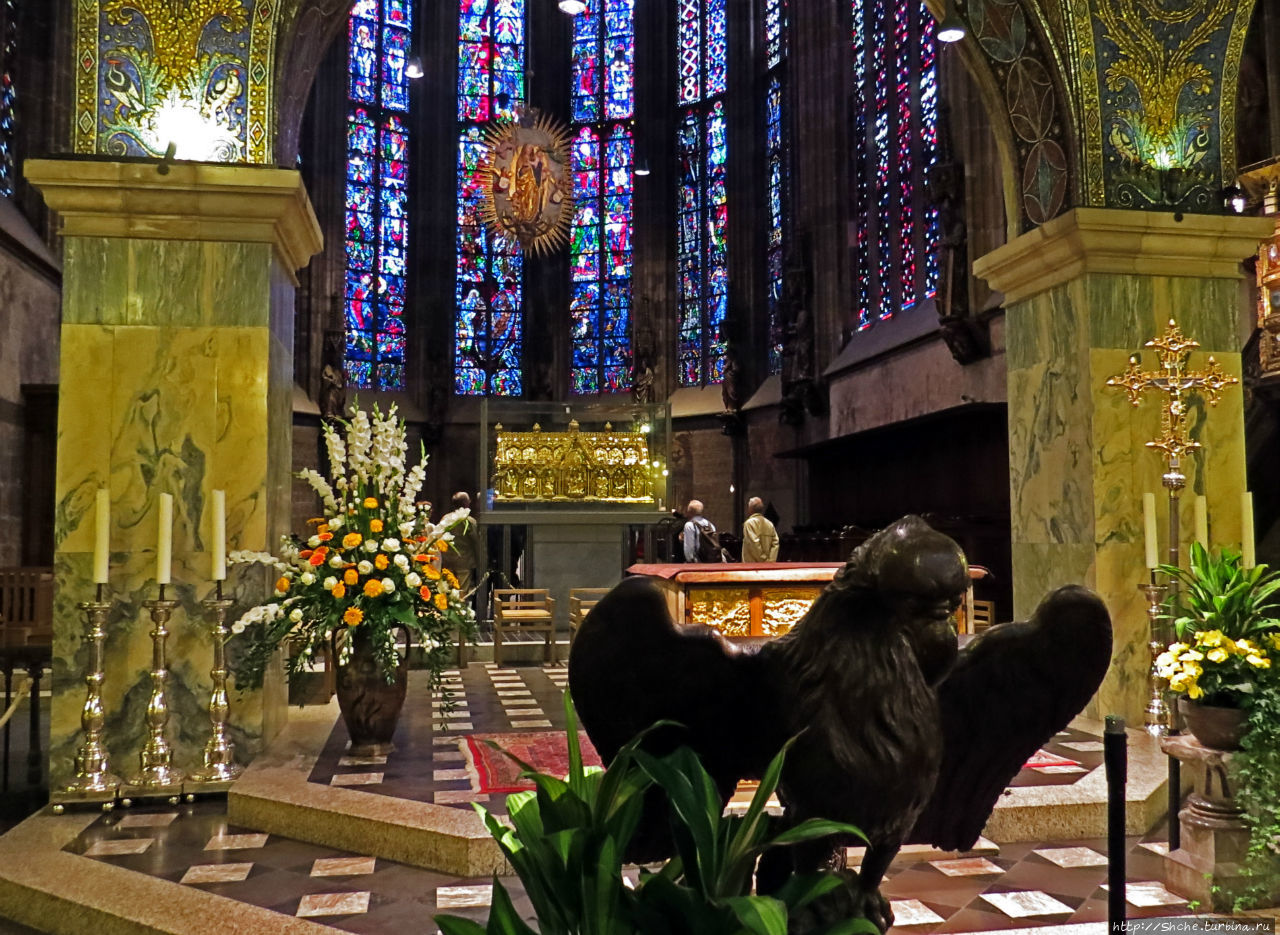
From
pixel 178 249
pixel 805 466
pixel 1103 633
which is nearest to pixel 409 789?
pixel 178 249

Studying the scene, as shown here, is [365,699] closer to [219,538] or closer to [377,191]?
[219,538]

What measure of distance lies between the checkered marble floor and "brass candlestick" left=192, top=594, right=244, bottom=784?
1.42 feet

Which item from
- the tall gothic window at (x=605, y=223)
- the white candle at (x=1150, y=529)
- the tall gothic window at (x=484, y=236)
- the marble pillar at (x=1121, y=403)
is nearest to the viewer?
the white candle at (x=1150, y=529)

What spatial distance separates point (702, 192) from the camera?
20.4 meters

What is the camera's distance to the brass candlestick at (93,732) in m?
4.41

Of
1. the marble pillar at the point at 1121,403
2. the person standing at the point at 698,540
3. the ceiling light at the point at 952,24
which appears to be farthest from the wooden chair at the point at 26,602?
the ceiling light at the point at 952,24

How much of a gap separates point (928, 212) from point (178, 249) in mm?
11646

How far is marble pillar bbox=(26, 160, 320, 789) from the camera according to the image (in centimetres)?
475

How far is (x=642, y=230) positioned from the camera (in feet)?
68.2

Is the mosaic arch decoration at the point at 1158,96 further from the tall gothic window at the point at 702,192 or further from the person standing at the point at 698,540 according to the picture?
the tall gothic window at the point at 702,192

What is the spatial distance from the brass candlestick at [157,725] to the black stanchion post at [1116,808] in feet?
12.5

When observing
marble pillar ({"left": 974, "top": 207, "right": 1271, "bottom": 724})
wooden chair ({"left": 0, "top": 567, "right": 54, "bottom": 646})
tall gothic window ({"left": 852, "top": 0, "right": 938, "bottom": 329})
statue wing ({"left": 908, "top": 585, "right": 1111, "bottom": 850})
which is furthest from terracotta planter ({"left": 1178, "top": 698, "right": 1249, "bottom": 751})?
tall gothic window ({"left": 852, "top": 0, "right": 938, "bottom": 329})

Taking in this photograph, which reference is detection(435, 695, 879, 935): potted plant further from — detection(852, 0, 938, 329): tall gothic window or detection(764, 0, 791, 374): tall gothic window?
detection(764, 0, 791, 374): tall gothic window

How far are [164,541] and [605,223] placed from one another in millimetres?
17472
